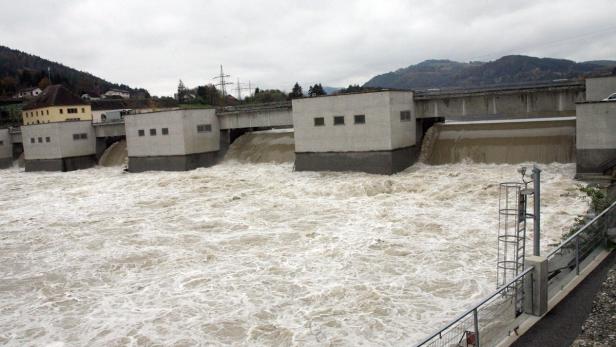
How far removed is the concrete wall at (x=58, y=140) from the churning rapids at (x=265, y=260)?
17829 millimetres

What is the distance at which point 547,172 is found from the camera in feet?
72.9

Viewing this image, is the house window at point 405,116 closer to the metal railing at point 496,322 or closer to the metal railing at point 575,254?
the metal railing at point 575,254

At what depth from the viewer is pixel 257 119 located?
35312 millimetres

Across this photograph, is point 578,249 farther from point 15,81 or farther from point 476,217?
point 15,81

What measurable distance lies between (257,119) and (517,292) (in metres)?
28.9

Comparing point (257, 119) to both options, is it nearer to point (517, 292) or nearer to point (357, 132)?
point (357, 132)

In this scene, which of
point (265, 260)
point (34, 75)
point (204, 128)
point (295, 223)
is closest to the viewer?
point (265, 260)

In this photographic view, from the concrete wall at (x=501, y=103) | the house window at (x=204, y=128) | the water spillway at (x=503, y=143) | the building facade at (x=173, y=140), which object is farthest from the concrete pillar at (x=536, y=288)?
A: the house window at (x=204, y=128)

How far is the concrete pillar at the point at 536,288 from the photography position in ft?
25.8

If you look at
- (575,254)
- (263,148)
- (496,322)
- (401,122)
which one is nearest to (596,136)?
(401,122)

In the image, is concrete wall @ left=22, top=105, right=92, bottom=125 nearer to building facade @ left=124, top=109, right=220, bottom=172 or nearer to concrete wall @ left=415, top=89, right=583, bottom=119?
building facade @ left=124, top=109, right=220, bottom=172

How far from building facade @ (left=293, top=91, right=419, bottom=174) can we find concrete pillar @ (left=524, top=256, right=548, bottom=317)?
1813 cm

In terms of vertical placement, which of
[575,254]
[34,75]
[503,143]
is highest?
[34,75]

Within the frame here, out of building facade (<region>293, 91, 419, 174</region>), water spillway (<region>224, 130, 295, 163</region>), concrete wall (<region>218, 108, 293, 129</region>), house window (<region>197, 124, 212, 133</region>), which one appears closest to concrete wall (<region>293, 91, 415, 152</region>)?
building facade (<region>293, 91, 419, 174</region>)
